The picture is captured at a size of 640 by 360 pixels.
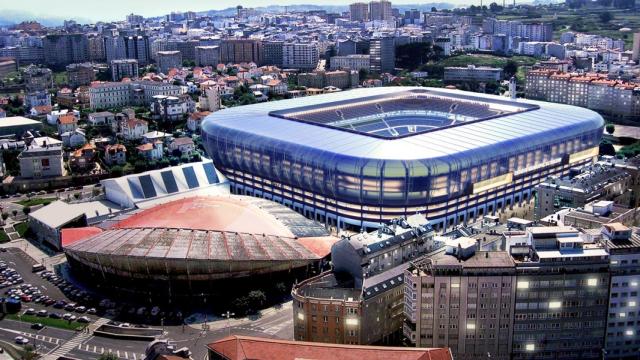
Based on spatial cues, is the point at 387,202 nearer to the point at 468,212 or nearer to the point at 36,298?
the point at 468,212

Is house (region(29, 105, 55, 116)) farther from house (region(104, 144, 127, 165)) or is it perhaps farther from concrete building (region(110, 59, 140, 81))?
concrete building (region(110, 59, 140, 81))

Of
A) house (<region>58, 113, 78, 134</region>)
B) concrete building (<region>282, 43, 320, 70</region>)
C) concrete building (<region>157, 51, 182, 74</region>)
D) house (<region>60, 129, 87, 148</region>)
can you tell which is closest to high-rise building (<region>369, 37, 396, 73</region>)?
concrete building (<region>282, 43, 320, 70</region>)

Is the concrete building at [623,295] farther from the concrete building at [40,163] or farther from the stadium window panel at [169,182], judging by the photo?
the concrete building at [40,163]

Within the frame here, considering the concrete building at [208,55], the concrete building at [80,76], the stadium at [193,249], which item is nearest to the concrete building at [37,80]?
the concrete building at [80,76]

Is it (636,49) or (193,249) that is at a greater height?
(636,49)

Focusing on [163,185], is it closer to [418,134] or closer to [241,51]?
[418,134]

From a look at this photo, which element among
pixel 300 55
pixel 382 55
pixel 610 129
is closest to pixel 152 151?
pixel 610 129
